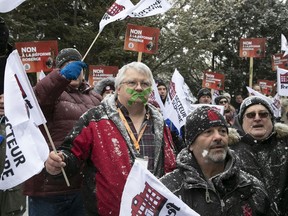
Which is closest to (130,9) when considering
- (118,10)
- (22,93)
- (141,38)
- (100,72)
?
(118,10)

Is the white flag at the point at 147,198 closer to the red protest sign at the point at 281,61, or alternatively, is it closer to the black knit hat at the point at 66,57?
the black knit hat at the point at 66,57

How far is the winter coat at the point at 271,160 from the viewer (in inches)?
137

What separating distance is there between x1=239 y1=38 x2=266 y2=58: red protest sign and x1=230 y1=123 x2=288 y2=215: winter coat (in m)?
9.59


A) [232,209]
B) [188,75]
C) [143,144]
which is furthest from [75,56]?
[188,75]

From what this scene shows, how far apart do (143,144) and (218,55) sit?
21.2m

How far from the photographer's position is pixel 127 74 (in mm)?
3723

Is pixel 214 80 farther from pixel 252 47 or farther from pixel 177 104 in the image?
pixel 177 104

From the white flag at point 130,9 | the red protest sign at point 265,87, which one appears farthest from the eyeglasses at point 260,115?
the red protest sign at point 265,87

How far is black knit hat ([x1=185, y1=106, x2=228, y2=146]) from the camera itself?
2.99 metres

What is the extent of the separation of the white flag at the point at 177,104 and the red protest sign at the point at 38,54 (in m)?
1.82

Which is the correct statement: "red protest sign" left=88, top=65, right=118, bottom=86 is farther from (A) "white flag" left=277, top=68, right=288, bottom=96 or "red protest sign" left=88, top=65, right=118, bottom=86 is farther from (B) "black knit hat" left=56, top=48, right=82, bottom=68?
(B) "black knit hat" left=56, top=48, right=82, bottom=68

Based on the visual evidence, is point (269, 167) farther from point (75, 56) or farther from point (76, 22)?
point (76, 22)

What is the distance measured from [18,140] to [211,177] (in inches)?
48.5

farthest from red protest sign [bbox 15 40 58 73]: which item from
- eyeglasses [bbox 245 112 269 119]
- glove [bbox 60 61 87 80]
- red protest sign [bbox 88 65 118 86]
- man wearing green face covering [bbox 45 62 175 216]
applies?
eyeglasses [bbox 245 112 269 119]
